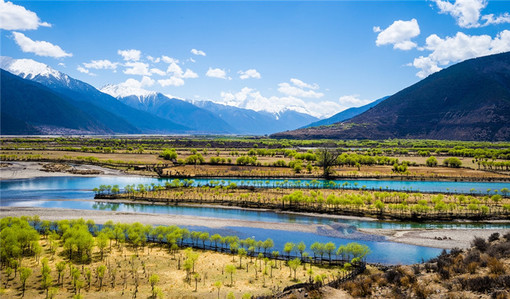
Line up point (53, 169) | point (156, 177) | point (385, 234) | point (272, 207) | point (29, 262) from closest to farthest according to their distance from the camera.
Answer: point (29, 262) → point (385, 234) → point (272, 207) → point (156, 177) → point (53, 169)

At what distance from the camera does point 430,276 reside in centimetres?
2755

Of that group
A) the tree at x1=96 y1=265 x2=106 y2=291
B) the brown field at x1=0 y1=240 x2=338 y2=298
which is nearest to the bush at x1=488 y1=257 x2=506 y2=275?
the brown field at x1=0 y1=240 x2=338 y2=298

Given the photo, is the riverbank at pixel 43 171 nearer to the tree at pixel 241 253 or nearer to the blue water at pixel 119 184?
the blue water at pixel 119 184

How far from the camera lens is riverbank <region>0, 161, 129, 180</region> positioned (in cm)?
9750

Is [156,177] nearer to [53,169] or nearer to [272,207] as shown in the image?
[53,169]

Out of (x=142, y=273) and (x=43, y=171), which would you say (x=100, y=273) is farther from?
(x=43, y=171)

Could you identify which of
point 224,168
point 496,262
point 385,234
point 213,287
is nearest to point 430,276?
point 496,262

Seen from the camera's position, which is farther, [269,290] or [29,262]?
[29,262]

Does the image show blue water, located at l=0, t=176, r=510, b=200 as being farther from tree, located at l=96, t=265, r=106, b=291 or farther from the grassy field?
tree, located at l=96, t=265, r=106, b=291

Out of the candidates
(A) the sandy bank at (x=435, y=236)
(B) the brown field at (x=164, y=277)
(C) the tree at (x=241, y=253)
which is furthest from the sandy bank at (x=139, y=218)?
(C) the tree at (x=241, y=253)

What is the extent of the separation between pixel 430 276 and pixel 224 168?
3595 inches

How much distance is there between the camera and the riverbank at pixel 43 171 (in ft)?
320

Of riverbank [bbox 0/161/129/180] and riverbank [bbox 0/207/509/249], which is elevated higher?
riverbank [bbox 0/161/129/180]

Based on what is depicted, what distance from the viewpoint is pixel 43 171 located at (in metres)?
105
